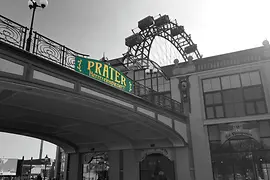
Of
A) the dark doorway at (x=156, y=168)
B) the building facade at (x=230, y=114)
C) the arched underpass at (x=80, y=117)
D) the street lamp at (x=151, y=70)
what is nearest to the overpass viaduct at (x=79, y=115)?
the arched underpass at (x=80, y=117)

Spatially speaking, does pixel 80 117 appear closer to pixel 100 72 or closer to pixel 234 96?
pixel 100 72

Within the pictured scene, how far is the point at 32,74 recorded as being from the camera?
8.83m

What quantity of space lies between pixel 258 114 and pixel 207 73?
212 inches

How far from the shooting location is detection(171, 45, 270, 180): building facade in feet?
62.4

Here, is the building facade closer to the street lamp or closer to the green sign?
the street lamp

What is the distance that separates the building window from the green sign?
1031 centimetres

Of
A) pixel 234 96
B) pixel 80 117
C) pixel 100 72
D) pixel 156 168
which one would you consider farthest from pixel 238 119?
pixel 100 72

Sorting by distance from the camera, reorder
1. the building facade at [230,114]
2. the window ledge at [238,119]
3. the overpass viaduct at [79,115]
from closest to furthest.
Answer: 1. the overpass viaduct at [79,115]
2. the building facade at [230,114]
3. the window ledge at [238,119]

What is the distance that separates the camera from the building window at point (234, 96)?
20.1 m

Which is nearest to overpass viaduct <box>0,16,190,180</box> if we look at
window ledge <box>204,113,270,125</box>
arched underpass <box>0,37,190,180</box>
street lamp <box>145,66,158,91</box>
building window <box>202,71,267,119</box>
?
arched underpass <box>0,37,190,180</box>

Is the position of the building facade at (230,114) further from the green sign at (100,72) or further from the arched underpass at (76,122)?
the green sign at (100,72)

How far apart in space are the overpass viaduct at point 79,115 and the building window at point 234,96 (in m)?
2.90

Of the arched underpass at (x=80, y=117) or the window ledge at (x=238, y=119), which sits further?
the window ledge at (x=238, y=119)

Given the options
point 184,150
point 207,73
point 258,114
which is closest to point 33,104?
point 184,150
